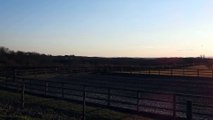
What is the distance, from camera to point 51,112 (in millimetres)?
18453

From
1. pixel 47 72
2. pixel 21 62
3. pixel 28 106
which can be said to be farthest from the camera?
pixel 21 62

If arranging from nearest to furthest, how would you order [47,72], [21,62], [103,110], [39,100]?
[103,110], [39,100], [47,72], [21,62]

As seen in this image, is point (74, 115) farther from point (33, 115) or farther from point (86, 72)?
point (86, 72)

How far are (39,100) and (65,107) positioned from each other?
3.36m

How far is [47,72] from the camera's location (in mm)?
55375

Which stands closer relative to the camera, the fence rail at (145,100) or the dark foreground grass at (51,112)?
the fence rail at (145,100)

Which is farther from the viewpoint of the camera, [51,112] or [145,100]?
[145,100]

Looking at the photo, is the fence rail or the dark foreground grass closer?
the fence rail

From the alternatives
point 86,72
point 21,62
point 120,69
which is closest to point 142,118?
point 86,72

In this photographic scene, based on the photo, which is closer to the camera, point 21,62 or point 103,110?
point 103,110

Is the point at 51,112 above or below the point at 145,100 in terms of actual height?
above

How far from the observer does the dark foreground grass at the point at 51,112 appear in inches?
660

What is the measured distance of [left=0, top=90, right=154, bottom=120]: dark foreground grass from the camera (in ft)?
55.0

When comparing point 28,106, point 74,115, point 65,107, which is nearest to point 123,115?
point 74,115
